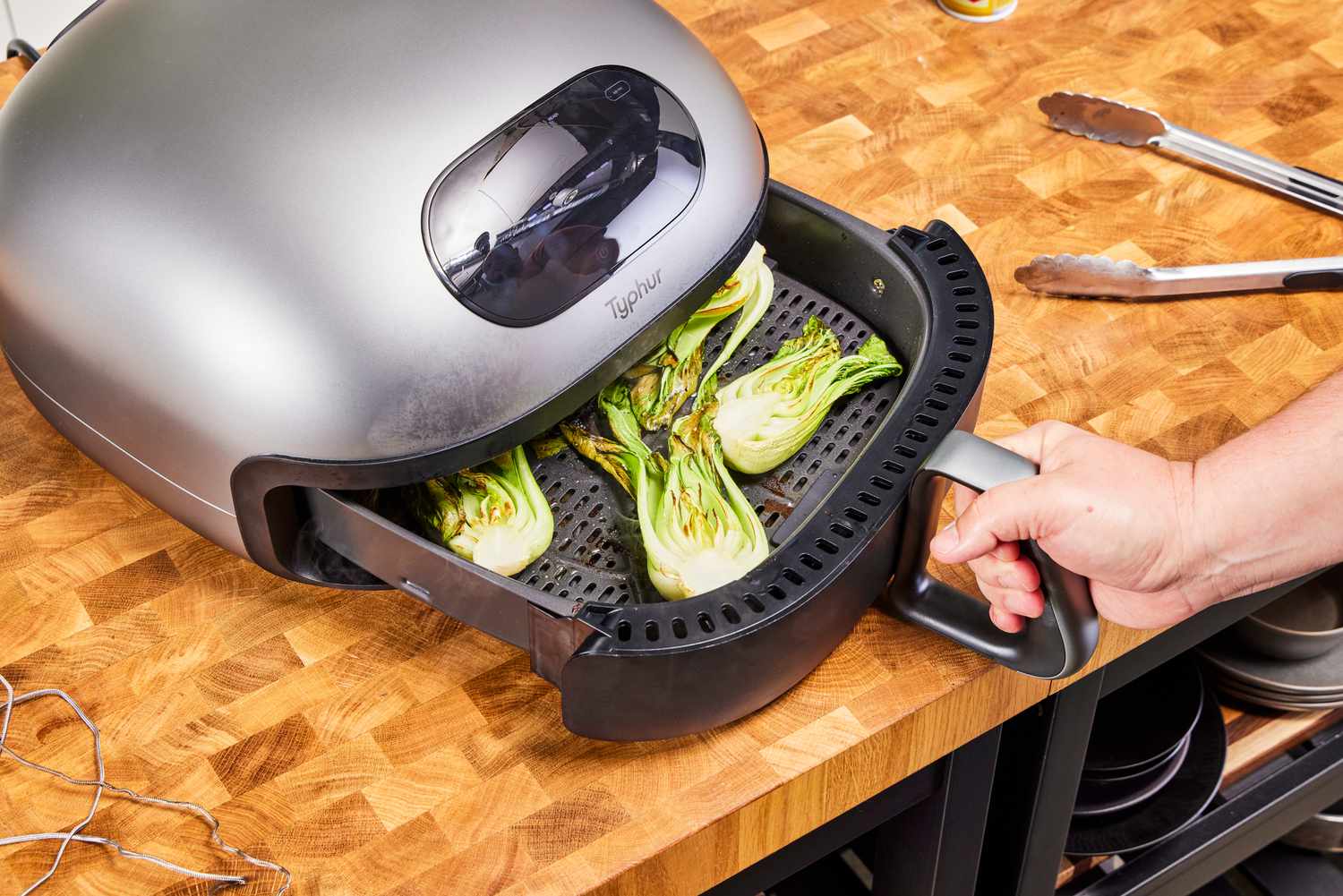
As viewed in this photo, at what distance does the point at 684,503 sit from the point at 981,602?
0.69 feet

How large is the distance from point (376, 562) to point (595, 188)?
273mm

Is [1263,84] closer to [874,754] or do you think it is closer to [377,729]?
[874,754]

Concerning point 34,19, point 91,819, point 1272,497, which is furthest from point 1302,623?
point 34,19

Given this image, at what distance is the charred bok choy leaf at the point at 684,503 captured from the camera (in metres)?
0.83

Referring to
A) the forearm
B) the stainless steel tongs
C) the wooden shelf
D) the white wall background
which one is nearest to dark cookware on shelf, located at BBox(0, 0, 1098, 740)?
the forearm

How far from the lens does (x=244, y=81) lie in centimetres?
79

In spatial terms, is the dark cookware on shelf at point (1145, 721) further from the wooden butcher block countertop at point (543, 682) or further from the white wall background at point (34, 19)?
the white wall background at point (34, 19)

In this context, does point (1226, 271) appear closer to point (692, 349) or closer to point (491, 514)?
point (692, 349)

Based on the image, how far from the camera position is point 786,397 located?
0.91m

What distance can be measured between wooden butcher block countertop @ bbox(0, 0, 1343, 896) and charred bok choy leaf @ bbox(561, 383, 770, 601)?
101mm

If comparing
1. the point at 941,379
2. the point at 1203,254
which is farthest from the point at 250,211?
the point at 1203,254

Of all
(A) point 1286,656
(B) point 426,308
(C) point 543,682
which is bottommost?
(A) point 1286,656

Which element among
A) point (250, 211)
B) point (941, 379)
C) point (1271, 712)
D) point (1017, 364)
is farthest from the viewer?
point (1271, 712)

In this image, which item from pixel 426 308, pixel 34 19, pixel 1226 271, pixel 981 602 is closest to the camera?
pixel 426 308
